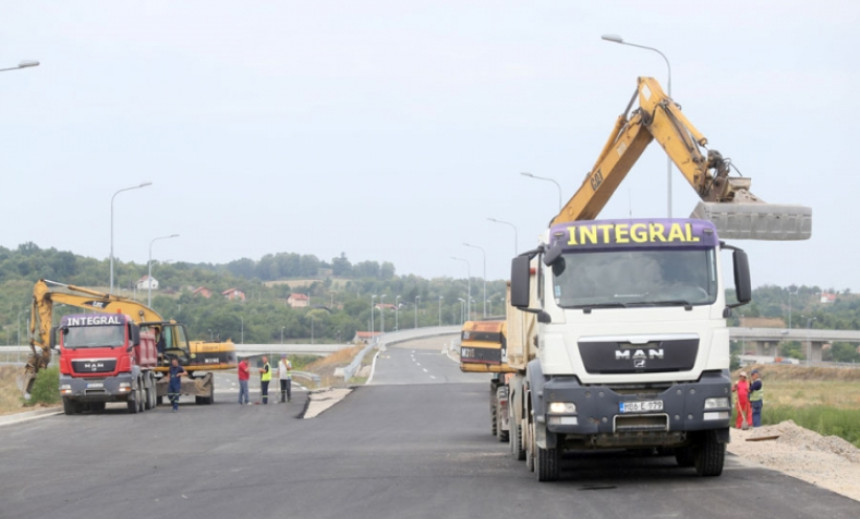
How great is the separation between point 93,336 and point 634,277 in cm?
2445

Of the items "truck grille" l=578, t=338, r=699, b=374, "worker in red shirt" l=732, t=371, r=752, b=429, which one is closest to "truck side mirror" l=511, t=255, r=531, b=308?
"truck grille" l=578, t=338, r=699, b=374

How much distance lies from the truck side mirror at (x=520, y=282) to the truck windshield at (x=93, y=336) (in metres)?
23.4

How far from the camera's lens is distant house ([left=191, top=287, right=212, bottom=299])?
14877 cm

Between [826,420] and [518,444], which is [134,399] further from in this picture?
[518,444]

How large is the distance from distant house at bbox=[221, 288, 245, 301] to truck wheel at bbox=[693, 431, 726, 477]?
15284cm

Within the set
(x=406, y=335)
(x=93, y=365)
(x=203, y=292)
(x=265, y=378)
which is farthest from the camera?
(x=203, y=292)

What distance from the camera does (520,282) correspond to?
45.0 feet

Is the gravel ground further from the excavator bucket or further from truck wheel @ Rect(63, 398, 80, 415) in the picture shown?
truck wheel @ Rect(63, 398, 80, 415)

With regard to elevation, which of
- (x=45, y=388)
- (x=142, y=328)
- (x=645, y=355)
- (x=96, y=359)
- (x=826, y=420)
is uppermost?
(x=142, y=328)

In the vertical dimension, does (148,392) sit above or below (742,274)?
below

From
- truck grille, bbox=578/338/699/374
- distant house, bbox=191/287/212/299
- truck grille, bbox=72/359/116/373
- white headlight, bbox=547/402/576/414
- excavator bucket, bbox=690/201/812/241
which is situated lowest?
truck grille, bbox=72/359/116/373

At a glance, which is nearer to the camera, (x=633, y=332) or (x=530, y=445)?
(x=633, y=332)

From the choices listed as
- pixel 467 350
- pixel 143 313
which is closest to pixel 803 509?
pixel 467 350

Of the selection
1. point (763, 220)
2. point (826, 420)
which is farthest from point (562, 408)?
point (826, 420)
